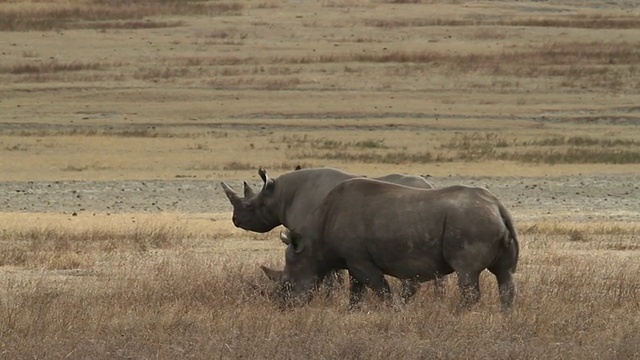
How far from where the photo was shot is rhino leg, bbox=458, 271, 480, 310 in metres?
11.0

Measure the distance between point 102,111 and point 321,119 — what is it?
6.40m

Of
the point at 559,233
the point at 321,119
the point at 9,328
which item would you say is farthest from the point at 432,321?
the point at 321,119

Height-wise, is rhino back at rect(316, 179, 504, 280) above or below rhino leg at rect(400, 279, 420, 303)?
above

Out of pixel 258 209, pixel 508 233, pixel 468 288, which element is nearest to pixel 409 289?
pixel 468 288

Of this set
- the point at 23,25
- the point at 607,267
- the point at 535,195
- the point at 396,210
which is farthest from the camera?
the point at 23,25

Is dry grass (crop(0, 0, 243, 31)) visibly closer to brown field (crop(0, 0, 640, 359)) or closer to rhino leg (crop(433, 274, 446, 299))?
brown field (crop(0, 0, 640, 359))

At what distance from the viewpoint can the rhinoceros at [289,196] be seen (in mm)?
13898

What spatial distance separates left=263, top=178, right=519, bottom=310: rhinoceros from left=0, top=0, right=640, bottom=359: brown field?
247 mm

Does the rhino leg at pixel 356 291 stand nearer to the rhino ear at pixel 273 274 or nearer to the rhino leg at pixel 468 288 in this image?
the rhino ear at pixel 273 274

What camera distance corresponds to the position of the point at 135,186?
2638 cm

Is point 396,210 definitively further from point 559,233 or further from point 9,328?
point 559,233

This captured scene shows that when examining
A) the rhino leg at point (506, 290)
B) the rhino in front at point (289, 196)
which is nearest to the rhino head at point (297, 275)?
the rhino leg at point (506, 290)

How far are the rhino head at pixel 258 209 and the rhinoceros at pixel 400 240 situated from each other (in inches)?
85.5

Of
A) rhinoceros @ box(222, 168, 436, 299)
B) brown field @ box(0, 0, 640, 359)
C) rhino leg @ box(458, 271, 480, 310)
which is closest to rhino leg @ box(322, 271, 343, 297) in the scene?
brown field @ box(0, 0, 640, 359)
